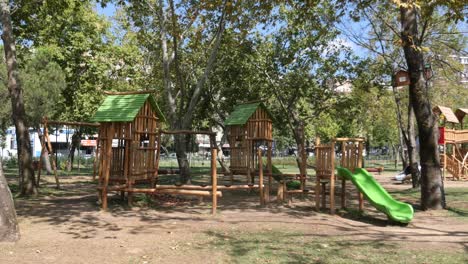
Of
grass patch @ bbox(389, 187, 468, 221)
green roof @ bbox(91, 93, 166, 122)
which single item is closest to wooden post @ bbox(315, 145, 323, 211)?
grass patch @ bbox(389, 187, 468, 221)

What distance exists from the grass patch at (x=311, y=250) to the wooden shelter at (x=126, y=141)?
15.3ft

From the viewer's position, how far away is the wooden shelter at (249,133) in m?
17.8

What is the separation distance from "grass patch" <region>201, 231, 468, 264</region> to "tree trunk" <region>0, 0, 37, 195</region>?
329 inches

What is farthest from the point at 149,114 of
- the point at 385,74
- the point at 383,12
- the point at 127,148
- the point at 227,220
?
the point at 385,74

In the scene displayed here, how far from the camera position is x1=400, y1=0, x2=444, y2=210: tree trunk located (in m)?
12.5

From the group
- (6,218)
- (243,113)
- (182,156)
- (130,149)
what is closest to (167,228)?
(6,218)

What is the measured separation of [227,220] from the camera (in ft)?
34.8

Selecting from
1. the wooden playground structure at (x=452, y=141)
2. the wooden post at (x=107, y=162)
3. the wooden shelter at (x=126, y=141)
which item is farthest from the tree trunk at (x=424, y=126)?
the wooden playground structure at (x=452, y=141)

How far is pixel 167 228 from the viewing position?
9484mm

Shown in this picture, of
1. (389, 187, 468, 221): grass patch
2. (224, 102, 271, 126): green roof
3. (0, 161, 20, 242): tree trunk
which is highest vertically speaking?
(224, 102, 271, 126): green roof

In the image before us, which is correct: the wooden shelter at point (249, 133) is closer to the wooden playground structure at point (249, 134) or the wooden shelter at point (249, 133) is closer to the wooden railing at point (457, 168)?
the wooden playground structure at point (249, 134)

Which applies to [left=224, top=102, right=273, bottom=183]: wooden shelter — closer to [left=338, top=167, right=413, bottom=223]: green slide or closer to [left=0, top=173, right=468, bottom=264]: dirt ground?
[left=0, top=173, right=468, bottom=264]: dirt ground

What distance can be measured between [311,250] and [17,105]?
10750mm

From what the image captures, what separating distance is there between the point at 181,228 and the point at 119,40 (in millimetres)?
27621
